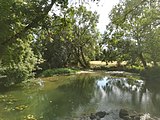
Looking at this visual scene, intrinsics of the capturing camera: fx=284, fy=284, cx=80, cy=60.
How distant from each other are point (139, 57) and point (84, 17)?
15017 millimetres

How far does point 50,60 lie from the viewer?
43281mm

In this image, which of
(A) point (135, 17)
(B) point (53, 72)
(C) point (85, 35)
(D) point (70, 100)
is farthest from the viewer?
(C) point (85, 35)

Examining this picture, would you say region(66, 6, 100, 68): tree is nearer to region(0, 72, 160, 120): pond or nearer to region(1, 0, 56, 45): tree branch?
region(0, 72, 160, 120): pond

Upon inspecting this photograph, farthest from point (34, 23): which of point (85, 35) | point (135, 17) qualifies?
point (85, 35)

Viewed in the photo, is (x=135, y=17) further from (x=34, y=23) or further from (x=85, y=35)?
(x=85, y=35)

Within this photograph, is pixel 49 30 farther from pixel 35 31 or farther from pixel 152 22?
pixel 152 22

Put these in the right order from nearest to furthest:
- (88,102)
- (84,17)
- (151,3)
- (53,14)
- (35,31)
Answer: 1. (53,14)
2. (35,31)
3. (151,3)
4. (88,102)
5. (84,17)

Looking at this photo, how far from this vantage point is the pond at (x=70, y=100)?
637 inches

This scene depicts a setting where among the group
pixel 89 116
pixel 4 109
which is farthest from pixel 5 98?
pixel 89 116

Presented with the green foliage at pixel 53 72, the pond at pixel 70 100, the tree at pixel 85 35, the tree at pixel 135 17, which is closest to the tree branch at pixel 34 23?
the tree at pixel 135 17

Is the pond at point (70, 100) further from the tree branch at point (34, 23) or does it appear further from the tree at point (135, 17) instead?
the tree branch at point (34, 23)

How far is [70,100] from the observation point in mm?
20359

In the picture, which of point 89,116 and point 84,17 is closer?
point 89,116

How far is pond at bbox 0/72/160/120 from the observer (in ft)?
53.1
